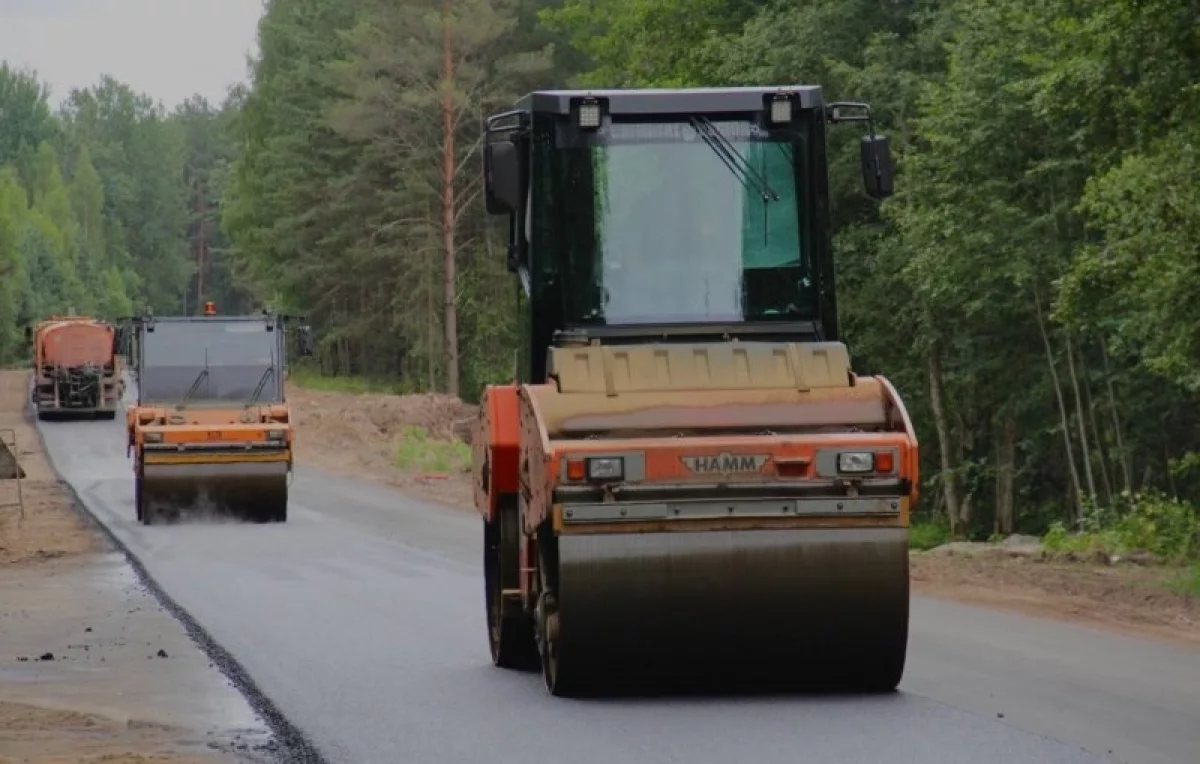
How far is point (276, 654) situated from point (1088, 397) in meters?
25.5

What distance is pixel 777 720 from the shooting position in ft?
30.6

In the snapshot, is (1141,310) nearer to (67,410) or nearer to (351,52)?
(67,410)

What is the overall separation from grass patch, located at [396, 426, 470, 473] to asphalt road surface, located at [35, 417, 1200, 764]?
21.6 m

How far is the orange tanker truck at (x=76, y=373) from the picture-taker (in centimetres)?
5497

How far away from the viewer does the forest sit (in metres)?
23.0

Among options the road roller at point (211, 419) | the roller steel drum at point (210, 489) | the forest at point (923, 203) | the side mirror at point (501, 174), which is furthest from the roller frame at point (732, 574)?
the roller steel drum at point (210, 489)

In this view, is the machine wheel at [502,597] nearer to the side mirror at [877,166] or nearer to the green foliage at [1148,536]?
the side mirror at [877,166]

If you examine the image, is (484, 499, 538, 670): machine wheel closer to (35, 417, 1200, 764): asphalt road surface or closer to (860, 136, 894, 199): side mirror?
(35, 417, 1200, 764): asphalt road surface

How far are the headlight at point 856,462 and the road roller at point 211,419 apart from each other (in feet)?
55.6

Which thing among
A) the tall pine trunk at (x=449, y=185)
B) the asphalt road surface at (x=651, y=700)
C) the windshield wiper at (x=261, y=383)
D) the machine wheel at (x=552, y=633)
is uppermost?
the tall pine trunk at (x=449, y=185)

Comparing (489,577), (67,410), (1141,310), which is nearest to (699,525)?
(489,577)

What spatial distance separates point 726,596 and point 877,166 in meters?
2.51

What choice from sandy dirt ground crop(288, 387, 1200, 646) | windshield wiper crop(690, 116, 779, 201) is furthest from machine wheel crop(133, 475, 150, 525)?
windshield wiper crop(690, 116, 779, 201)

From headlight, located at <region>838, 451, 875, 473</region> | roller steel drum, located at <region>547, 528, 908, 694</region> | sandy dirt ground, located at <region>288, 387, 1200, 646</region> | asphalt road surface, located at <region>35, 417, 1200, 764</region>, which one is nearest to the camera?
asphalt road surface, located at <region>35, 417, 1200, 764</region>
